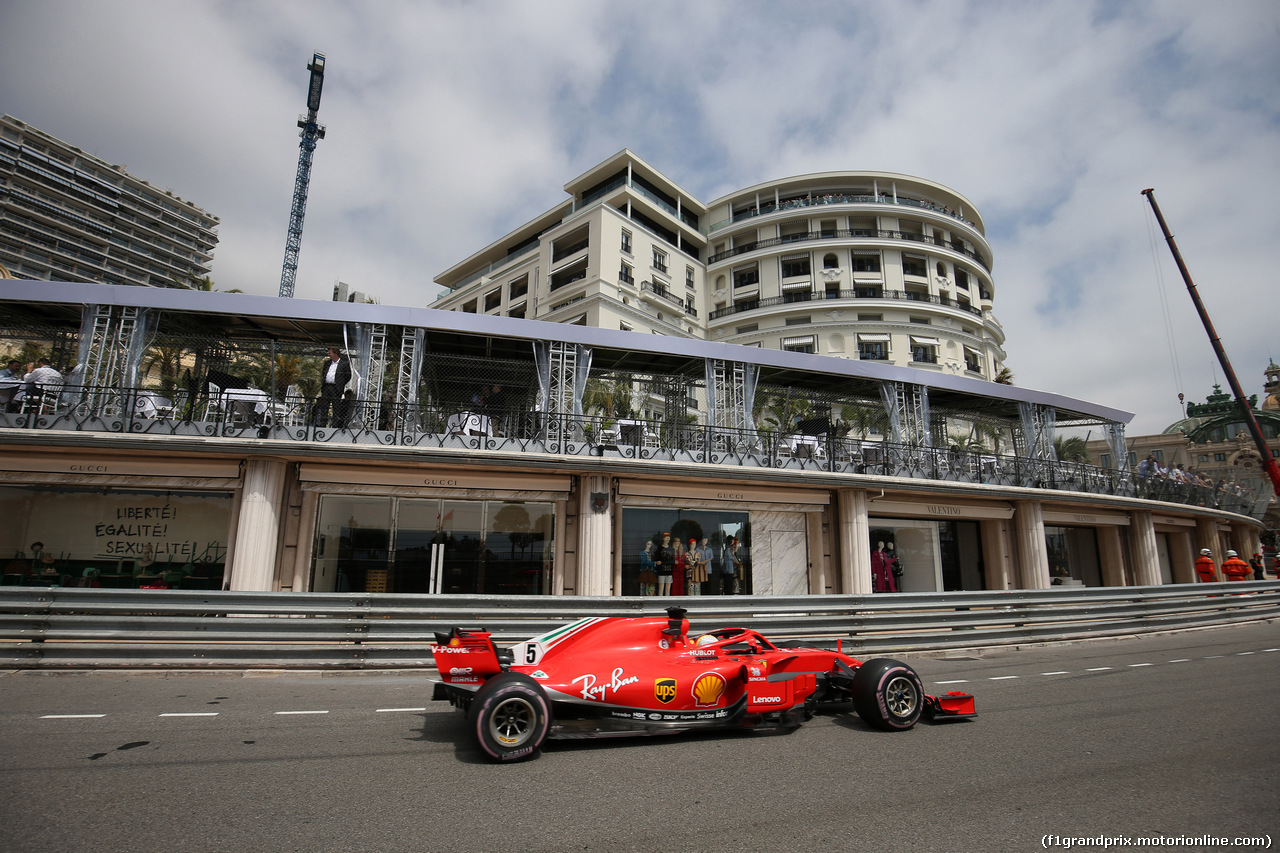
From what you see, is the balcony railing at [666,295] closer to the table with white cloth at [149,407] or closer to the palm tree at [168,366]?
the palm tree at [168,366]

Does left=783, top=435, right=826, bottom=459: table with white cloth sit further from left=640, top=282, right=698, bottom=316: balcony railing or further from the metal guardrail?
left=640, top=282, right=698, bottom=316: balcony railing

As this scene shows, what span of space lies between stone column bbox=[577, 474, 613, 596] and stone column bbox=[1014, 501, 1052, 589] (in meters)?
11.9

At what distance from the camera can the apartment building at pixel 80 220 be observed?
305 ft

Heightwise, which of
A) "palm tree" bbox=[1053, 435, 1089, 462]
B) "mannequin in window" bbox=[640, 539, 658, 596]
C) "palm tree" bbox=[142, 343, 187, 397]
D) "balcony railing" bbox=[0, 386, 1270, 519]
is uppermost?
"palm tree" bbox=[1053, 435, 1089, 462]

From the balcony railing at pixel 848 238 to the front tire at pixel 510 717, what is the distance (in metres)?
58.5

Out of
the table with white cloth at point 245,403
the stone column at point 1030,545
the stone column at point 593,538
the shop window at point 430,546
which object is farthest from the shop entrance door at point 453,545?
the stone column at point 1030,545

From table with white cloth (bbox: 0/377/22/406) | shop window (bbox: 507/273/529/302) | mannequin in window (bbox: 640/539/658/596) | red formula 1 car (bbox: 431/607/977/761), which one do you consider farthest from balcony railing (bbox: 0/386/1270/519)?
shop window (bbox: 507/273/529/302)

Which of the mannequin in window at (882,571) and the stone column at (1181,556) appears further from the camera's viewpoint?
the stone column at (1181,556)

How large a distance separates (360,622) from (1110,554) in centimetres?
2308

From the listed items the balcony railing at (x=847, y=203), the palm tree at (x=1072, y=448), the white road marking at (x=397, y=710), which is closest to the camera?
the white road marking at (x=397, y=710)

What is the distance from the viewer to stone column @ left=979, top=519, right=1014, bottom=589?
18.0m

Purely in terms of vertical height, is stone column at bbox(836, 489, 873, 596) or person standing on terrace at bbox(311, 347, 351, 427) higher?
person standing on terrace at bbox(311, 347, 351, 427)

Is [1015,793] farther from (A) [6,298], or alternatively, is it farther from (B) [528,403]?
(A) [6,298]

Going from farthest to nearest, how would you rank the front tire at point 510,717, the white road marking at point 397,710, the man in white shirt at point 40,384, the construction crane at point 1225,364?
the construction crane at point 1225,364, the man in white shirt at point 40,384, the white road marking at point 397,710, the front tire at point 510,717
